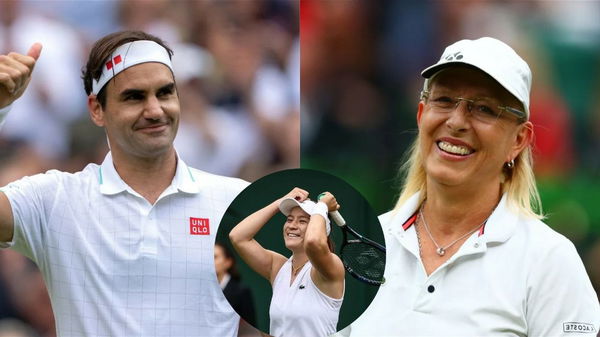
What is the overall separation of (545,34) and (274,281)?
72.0 inches

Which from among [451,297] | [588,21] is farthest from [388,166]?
[451,297]

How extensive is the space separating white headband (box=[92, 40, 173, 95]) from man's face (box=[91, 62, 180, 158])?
0.01 m

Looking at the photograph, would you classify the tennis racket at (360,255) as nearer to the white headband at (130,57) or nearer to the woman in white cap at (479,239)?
the woman in white cap at (479,239)

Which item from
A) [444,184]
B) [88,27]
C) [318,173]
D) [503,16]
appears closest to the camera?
[318,173]

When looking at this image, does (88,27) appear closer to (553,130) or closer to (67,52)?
(67,52)

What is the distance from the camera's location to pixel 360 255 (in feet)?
5.52

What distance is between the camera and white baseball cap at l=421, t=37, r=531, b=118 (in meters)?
1.75

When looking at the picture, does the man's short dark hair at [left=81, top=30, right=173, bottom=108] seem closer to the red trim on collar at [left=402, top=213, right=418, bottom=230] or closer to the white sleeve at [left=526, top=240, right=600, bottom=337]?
the red trim on collar at [left=402, top=213, right=418, bottom=230]

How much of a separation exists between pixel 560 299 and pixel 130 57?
41.1 inches

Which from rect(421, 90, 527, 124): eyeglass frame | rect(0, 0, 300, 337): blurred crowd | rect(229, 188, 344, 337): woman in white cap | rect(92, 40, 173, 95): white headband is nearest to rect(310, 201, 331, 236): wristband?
rect(229, 188, 344, 337): woman in white cap

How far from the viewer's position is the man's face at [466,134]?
1784 mm

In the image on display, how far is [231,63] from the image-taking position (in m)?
2.92

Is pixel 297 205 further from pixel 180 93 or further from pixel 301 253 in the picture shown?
pixel 180 93

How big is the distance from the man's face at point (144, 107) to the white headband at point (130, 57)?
1 cm
